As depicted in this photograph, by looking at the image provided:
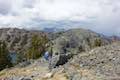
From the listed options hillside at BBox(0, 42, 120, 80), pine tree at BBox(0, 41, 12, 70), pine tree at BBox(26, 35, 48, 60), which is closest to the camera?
hillside at BBox(0, 42, 120, 80)

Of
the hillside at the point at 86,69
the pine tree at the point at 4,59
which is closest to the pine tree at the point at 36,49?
the pine tree at the point at 4,59

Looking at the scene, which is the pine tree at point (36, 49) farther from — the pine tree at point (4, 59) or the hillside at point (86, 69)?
the hillside at point (86, 69)

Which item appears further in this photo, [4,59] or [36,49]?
[36,49]

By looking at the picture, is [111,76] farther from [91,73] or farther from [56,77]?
[56,77]

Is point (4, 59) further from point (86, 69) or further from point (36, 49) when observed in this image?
point (86, 69)

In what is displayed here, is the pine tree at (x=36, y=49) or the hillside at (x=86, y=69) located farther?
the pine tree at (x=36, y=49)

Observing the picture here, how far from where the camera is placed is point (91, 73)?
3297 cm

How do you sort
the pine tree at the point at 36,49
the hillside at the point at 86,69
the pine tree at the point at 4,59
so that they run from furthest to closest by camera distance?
1. the pine tree at the point at 36,49
2. the pine tree at the point at 4,59
3. the hillside at the point at 86,69

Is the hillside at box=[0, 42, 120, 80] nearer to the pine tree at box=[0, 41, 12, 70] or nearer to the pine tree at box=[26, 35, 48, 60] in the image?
the pine tree at box=[0, 41, 12, 70]

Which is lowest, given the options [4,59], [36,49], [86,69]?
[4,59]

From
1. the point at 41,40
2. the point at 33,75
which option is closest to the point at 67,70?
the point at 33,75

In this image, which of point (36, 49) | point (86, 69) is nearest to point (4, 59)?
point (36, 49)

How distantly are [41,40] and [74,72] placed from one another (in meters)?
96.7

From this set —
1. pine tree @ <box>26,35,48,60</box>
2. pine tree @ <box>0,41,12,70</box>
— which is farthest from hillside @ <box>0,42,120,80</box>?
pine tree @ <box>26,35,48,60</box>
